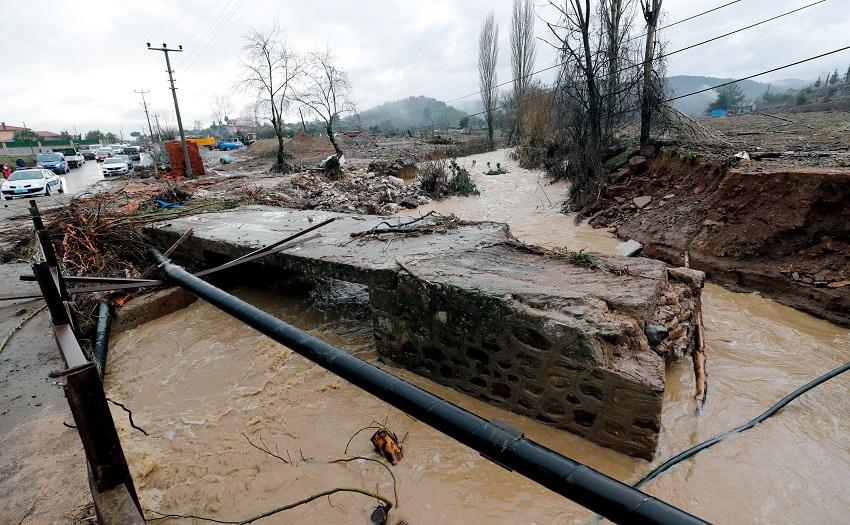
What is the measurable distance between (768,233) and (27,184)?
20228mm

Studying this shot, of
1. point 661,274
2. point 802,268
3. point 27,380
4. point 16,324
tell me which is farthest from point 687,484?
point 16,324

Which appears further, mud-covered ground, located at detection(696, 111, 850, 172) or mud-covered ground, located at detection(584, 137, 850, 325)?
mud-covered ground, located at detection(696, 111, 850, 172)

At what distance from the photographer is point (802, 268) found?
5496 mm

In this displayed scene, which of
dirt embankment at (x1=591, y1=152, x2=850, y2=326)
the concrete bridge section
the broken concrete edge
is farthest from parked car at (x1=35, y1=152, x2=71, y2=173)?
dirt embankment at (x1=591, y1=152, x2=850, y2=326)

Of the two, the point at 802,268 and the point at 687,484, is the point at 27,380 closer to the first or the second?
the point at 687,484

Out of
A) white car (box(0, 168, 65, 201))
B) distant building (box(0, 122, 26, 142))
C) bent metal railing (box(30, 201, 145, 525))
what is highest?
distant building (box(0, 122, 26, 142))

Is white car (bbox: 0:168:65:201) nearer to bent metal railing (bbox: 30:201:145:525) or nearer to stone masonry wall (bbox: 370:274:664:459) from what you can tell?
stone masonry wall (bbox: 370:274:664:459)

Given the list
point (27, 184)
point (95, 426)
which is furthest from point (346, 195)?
point (95, 426)

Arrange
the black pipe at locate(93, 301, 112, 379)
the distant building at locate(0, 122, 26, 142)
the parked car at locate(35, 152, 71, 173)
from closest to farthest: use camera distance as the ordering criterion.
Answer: the black pipe at locate(93, 301, 112, 379)
the parked car at locate(35, 152, 71, 173)
the distant building at locate(0, 122, 26, 142)

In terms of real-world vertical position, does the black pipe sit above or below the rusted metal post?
below

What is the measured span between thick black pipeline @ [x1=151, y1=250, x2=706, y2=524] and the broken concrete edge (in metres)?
5.09

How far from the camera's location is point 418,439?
3.23m

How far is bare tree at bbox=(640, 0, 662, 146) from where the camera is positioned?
9992 millimetres

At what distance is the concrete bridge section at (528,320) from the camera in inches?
112
